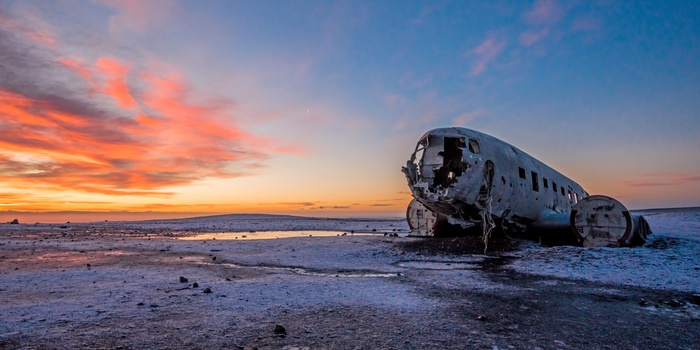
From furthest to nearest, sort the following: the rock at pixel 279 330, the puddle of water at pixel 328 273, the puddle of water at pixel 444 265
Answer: the puddle of water at pixel 444 265
the puddle of water at pixel 328 273
the rock at pixel 279 330

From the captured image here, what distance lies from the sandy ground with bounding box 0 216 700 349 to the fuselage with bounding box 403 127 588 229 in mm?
4096

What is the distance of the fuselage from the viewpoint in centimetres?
1555

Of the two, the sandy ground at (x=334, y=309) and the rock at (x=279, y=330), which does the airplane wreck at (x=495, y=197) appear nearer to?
the sandy ground at (x=334, y=309)

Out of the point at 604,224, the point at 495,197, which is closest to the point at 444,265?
the point at 495,197

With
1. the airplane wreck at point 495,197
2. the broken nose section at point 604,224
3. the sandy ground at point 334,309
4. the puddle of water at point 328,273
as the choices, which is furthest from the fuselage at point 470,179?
the puddle of water at point 328,273

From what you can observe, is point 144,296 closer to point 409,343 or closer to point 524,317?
point 409,343

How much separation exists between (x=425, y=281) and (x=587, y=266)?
18.5 ft

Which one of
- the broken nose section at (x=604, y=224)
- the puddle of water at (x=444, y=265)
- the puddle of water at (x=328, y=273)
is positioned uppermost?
the broken nose section at (x=604, y=224)

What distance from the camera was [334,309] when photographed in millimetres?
6652

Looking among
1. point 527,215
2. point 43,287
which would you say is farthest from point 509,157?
point 43,287

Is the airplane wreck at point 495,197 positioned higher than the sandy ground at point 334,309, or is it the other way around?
the airplane wreck at point 495,197

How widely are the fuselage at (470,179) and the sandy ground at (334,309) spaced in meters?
4.10

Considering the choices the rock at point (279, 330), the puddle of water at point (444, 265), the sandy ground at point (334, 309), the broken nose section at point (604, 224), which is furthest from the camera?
the broken nose section at point (604, 224)

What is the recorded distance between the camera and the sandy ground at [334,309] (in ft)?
16.4
